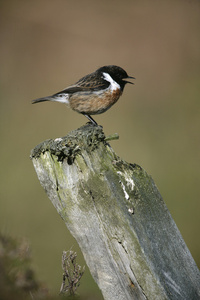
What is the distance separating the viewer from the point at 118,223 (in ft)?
4.89

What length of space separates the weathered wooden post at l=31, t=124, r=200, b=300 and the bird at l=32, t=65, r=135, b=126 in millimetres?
2152

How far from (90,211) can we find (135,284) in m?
0.38

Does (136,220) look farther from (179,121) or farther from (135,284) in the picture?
(179,121)

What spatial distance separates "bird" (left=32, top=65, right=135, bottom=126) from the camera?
152 inches

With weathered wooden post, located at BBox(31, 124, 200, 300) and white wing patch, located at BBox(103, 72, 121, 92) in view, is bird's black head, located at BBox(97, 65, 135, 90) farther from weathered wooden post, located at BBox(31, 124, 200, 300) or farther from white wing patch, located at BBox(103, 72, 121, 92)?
weathered wooden post, located at BBox(31, 124, 200, 300)

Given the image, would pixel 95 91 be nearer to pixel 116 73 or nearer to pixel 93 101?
pixel 93 101

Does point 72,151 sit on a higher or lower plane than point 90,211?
higher

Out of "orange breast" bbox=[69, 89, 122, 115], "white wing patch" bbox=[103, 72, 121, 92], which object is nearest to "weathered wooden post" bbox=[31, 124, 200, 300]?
"orange breast" bbox=[69, 89, 122, 115]

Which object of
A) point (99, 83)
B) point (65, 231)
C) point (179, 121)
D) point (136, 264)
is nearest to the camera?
point (136, 264)

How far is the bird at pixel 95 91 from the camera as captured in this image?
3.86 metres

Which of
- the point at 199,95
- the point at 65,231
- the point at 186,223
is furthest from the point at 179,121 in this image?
the point at 65,231

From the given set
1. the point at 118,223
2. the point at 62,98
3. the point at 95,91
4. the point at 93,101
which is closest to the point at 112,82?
the point at 95,91

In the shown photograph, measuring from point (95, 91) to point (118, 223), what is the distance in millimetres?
2617

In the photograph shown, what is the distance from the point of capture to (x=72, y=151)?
1.68 meters
